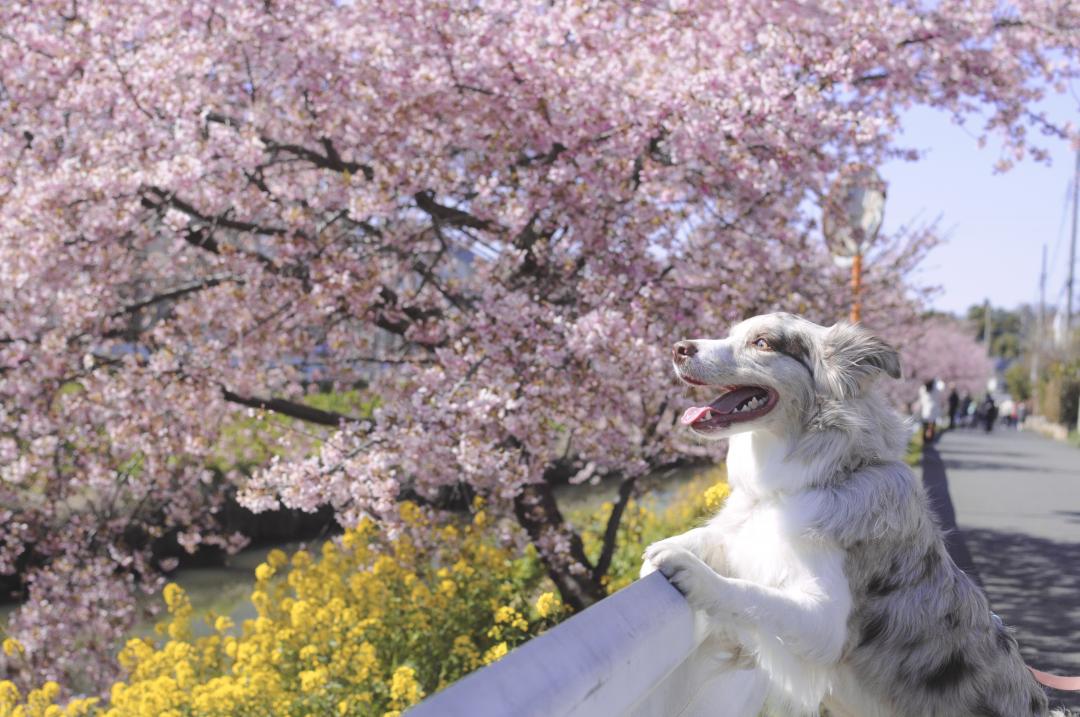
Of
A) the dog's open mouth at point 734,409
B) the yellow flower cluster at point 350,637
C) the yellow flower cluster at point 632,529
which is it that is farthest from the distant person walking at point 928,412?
the dog's open mouth at point 734,409

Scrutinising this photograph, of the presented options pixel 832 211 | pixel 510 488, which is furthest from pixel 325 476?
pixel 832 211

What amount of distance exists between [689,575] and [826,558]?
1.35 feet

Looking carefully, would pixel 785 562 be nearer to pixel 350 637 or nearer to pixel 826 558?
pixel 826 558

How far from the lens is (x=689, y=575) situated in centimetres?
282

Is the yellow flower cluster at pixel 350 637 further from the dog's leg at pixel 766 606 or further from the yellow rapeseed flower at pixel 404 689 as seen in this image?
the dog's leg at pixel 766 606

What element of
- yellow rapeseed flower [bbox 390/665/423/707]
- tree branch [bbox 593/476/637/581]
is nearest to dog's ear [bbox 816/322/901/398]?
yellow rapeseed flower [bbox 390/665/423/707]

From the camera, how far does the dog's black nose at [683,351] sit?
3.29 metres

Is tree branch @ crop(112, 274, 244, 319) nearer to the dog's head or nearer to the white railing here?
the dog's head

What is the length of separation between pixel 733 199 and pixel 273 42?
3.46 meters

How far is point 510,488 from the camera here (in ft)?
21.9

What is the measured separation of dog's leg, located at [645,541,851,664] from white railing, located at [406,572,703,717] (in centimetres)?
7

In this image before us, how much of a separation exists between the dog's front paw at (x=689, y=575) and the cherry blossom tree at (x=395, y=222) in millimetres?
3563

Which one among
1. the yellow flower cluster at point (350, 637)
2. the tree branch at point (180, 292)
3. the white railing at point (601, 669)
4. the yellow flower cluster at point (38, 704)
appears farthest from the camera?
the tree branch at point (180, 292)

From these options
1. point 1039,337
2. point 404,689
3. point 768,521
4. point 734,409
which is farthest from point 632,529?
point 1039,337
